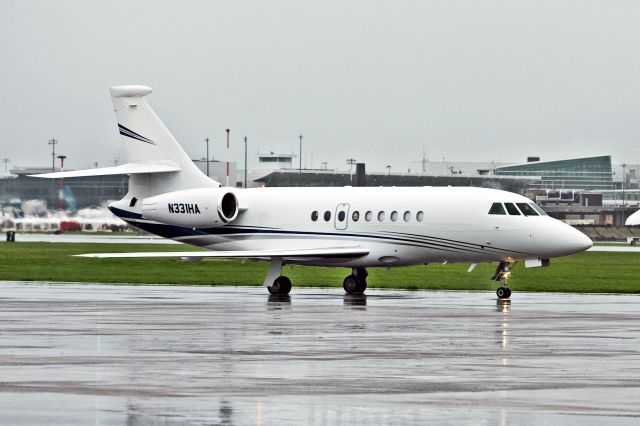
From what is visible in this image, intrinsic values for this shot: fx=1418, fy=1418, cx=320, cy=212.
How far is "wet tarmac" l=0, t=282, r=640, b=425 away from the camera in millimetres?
14883

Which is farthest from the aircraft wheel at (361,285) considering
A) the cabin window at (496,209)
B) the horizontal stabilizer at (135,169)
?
the horizontal stabilizer at (135,169)

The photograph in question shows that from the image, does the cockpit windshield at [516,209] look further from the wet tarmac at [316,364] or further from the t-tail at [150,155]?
the t-tail at [150,155]

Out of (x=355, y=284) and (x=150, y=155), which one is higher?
(x=150, y=155)

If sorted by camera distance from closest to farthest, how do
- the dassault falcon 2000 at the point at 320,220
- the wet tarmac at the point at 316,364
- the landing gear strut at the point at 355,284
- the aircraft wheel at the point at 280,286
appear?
the wet tarmac at the point at 316,364
the dassault falcon 2000 at the point at 320,220
the aircraft wheel at the point at 280,286
the landing gear strut at the point at 355,284

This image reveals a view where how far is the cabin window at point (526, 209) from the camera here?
40.2 m

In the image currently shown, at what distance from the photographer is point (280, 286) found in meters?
41.3

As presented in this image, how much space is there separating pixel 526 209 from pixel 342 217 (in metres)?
5.88

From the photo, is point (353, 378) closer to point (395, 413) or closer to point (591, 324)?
point (395, 413)

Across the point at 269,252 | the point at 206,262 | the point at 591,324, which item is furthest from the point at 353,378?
the point at 206,262

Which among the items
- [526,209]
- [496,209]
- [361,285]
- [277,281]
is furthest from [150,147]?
[526,209]

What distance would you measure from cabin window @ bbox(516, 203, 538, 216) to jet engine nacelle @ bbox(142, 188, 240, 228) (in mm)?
9557

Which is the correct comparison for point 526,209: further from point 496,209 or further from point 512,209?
point 496,209

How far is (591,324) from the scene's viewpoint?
92.7ft

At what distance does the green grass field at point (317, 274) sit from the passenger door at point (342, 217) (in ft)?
12.9
